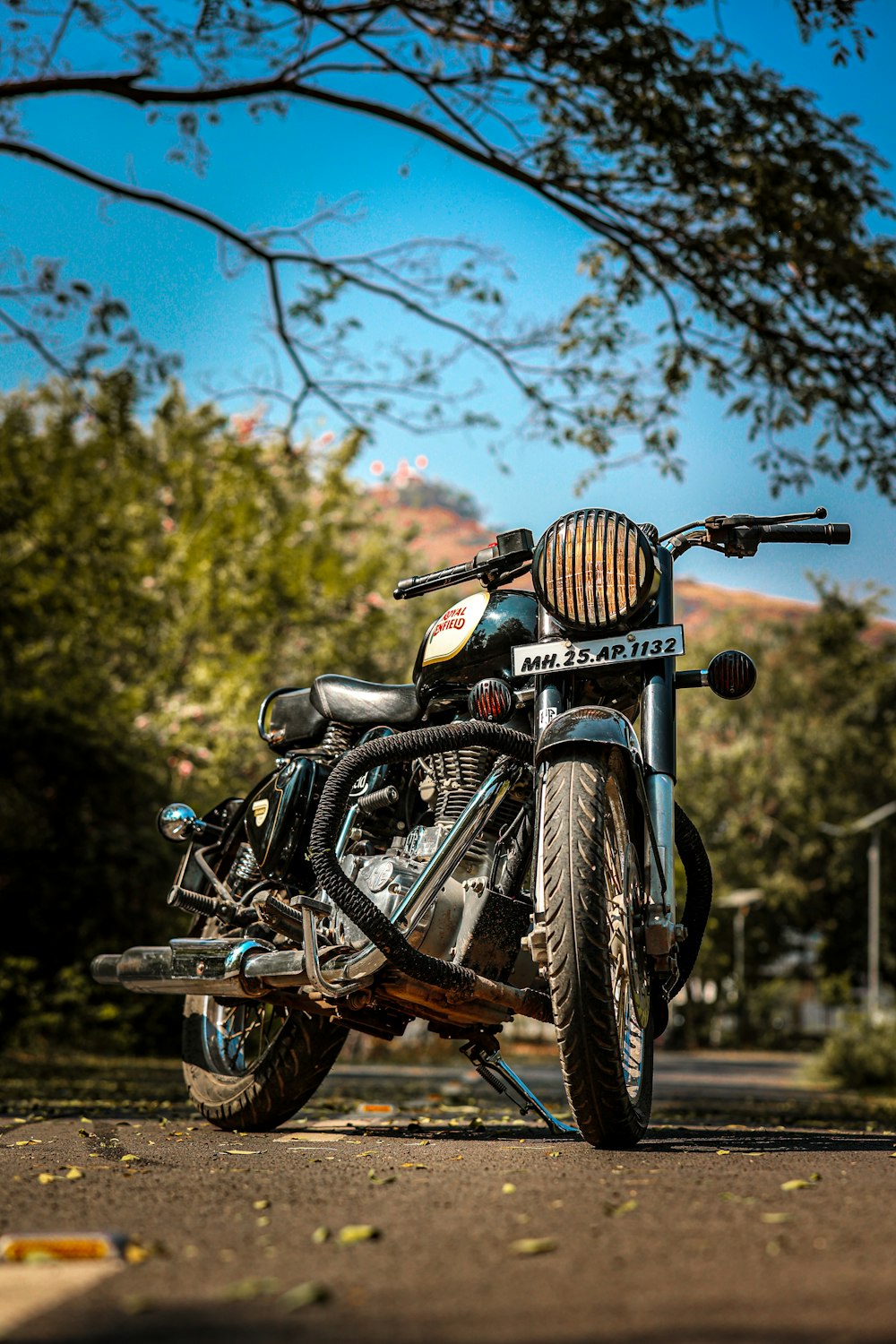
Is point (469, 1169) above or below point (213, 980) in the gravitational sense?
below

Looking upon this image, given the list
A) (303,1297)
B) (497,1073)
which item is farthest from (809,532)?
(303,1297)

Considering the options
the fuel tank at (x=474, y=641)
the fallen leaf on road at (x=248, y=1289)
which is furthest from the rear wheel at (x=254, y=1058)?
the fallen leaf on road at (x=248, y=1289)

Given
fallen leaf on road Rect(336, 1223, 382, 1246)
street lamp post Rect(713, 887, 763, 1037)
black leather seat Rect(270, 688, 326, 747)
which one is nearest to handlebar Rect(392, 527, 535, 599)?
black leather seat Rect(270, 688, 326, 747)

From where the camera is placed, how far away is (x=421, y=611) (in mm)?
36875

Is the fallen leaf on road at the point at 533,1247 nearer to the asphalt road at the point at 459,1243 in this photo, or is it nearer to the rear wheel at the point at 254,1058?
the asphalt road at the point at 459,1243

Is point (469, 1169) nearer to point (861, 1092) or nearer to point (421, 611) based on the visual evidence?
point (861, 1092)

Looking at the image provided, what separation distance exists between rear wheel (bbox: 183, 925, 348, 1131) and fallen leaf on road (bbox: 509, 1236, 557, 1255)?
2.86 metres

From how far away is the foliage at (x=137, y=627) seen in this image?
16.8 metres

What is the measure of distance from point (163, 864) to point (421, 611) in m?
20.1

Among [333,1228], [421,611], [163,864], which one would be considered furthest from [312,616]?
[333,1228]

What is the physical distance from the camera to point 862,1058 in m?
24.4

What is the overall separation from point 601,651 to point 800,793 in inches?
1817

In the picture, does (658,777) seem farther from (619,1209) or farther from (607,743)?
(619,1209)

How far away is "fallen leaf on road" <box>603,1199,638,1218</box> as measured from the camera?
3393 millimetres
